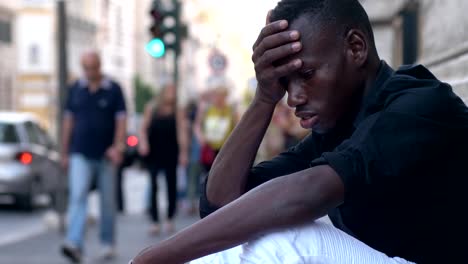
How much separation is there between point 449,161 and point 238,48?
105 m

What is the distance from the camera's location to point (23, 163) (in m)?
13.9

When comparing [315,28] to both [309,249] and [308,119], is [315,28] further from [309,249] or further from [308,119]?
[309,249]

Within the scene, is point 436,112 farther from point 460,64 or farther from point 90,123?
point 90,123

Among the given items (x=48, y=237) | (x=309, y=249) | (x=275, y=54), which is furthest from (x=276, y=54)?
(x=48, y=237)

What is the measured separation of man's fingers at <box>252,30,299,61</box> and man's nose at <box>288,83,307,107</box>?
0.35 feet

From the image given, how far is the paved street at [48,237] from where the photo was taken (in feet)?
26.6

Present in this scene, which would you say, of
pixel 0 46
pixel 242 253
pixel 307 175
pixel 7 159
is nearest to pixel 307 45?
pixel 307 175

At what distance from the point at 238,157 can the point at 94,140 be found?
5.32m

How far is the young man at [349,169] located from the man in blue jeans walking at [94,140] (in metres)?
5.42

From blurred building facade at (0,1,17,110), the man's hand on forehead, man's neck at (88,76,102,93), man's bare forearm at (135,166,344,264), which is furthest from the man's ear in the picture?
blurred building facade at (0,1,17,110)

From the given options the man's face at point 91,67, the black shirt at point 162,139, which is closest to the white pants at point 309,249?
the man's face at point 91,67

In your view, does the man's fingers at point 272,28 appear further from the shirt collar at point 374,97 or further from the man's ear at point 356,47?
the shirt collar at point 374,97

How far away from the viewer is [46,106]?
50.6m

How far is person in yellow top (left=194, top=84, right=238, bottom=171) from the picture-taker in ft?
35.1
